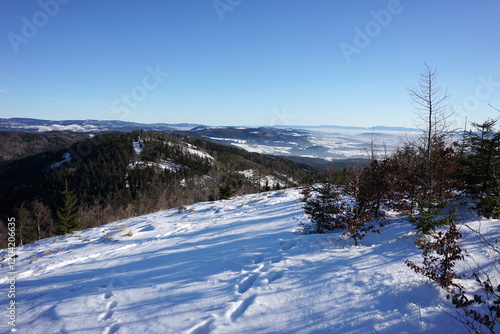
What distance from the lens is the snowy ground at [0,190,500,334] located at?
348 centimetres

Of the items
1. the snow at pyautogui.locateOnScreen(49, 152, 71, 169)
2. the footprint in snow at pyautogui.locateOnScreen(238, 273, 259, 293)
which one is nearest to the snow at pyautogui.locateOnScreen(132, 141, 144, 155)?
the snow at pyautogui.locateOnScreen(49, 152, 71, 169)

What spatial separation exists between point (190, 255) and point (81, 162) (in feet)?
381

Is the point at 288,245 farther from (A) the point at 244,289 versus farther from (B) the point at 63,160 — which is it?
(B) the point at 63,160

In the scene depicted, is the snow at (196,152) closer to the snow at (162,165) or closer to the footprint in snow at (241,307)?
the snow at (162,165)

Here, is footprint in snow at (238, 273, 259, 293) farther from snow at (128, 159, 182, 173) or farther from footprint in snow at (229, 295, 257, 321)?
snow at (128, 159, 182, 173)

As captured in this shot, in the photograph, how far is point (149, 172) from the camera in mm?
91125

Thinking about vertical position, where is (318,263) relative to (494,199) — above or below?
below

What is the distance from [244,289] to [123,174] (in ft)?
308

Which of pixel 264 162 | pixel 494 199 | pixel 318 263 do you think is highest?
pixel 494 199

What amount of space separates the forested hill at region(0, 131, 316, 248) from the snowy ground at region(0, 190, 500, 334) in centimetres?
4724

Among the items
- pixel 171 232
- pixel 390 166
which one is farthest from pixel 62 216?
pixel 390 166

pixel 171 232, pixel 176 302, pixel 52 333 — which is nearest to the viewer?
pixel 52 333

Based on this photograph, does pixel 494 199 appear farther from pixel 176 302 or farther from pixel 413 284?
pixel 176 302

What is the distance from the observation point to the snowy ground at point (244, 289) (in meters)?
3.48
